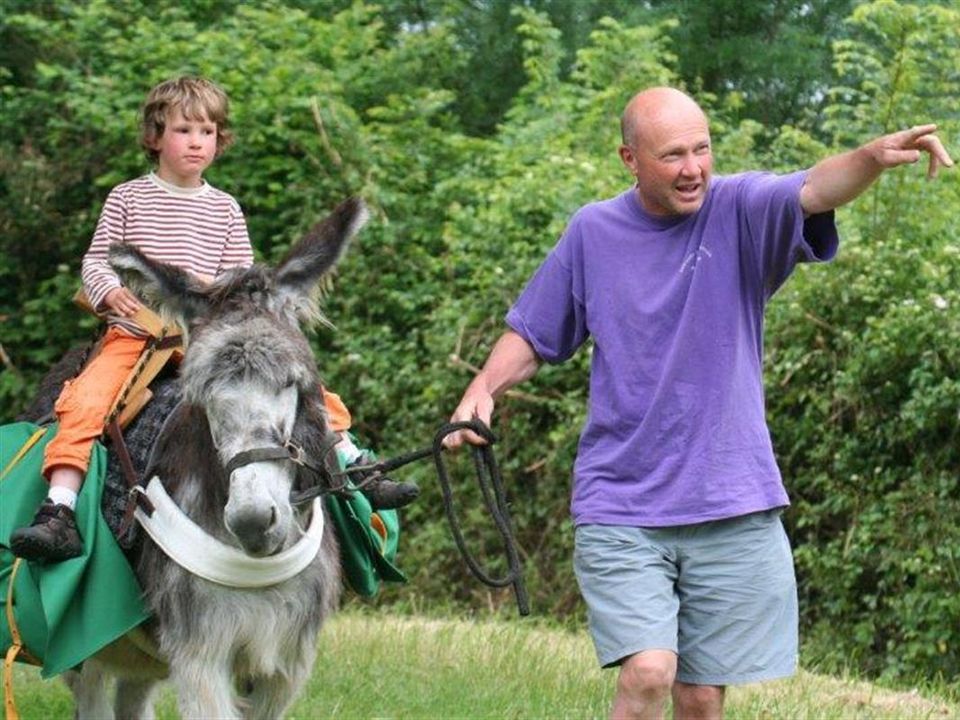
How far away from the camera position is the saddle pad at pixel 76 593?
17.2 ft

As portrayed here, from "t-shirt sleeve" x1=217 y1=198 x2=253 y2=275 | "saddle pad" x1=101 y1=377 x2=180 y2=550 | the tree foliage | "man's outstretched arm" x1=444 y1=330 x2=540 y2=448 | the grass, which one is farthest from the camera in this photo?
the tree foliage

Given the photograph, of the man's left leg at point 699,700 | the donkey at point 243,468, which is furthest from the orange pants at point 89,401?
the man's left leg at point 699,700

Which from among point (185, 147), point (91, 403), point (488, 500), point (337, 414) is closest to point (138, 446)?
point (91, 403)

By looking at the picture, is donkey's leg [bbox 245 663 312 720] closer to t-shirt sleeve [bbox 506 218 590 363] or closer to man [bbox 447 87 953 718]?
man [bbox 447 87 953 718]

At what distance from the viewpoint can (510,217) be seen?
11.4m

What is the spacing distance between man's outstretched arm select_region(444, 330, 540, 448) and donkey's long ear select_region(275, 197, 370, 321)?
0.63 m

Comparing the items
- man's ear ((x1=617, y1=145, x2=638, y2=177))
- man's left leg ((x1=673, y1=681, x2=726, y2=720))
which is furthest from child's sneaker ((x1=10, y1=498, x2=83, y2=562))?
man's ear ((x1=617, y1=145, x2=638, y2=177))

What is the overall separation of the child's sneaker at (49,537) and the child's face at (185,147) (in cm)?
147

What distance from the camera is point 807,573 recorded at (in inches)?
362

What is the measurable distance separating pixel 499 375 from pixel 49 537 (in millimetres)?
1525

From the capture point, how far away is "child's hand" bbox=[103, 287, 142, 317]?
5.63 meters

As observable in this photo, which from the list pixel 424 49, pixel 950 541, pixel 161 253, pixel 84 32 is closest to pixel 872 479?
pixel 950 541

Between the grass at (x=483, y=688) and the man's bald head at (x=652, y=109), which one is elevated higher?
the man's bald head at (x=652, y=109)

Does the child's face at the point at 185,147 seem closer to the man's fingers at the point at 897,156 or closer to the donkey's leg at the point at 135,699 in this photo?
the donkey's leg at the point at 135,699
